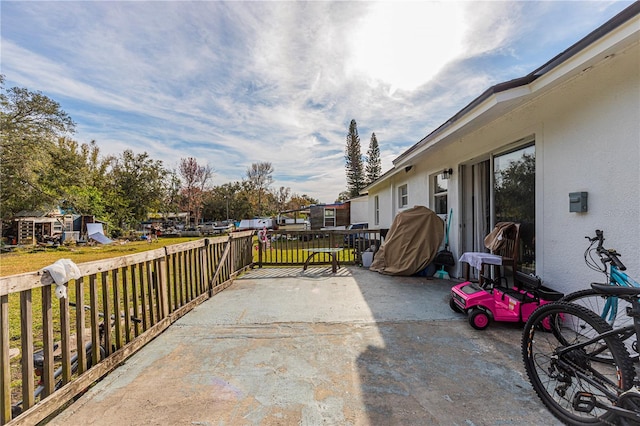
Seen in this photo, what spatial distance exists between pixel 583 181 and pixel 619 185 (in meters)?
0.35

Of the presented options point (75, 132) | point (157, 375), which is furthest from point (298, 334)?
point (75, 132)

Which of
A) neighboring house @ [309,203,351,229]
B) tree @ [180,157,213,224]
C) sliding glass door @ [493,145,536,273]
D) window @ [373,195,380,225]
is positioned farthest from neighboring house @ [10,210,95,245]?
sliding glass door @ [493,145,536,273]

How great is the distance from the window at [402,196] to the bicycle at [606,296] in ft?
19.5

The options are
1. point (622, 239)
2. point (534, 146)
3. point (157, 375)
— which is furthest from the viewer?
point (534, 146)

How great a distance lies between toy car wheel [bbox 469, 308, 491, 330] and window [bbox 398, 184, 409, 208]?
5753 millimetres

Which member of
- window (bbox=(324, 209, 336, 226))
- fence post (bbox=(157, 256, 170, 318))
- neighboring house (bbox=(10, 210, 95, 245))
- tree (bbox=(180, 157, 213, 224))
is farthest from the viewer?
tree (bbox=(180, 157, 213, 224))

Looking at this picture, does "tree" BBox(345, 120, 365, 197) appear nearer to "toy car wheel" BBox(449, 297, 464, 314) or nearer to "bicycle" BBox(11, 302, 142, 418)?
"toy car wheel" BBox(449, 297, 464, 314)

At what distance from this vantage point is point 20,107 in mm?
15219

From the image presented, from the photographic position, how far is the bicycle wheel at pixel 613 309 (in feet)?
5.08

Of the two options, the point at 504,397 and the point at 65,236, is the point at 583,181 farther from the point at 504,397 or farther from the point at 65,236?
the point at 65,236

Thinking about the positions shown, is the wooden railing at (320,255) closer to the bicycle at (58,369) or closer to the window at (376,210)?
the window at (376,210)

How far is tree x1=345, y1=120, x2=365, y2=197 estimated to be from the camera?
112 feet

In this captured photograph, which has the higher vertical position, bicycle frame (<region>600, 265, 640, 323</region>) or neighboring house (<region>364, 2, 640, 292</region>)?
neighboring house (<region>364, 2, 640, 292</region>)

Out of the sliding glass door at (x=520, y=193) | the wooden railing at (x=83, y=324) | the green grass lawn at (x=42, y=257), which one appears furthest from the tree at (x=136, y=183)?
the sliding glass door at (x=520, y=193)
